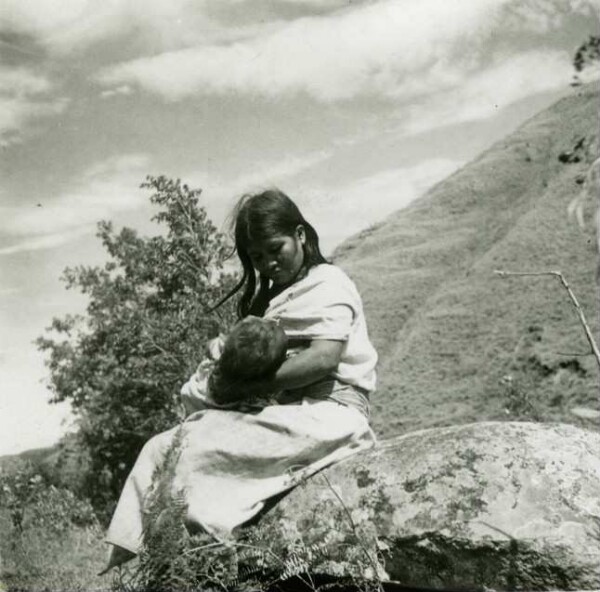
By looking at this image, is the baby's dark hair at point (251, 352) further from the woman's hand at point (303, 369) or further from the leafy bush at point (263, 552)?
the leafy bush at point (263, 552)

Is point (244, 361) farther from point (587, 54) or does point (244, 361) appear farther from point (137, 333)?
point (137, 333)

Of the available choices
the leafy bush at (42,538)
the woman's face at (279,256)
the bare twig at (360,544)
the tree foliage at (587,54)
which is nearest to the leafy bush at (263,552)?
the bare twig at (360,544)

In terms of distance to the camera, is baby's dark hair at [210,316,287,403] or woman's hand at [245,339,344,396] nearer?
baby's dark hair at [210,316,287,403]

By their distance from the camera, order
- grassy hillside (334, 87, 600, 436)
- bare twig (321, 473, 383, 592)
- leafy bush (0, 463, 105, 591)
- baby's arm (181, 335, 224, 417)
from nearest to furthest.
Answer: bare twig (321, 473, 383, 592) → baby's arm (181, 335, 224, 417) → leafy bush (0, 463, 105, 591) → grassy hillside (334, 87, 600, 436)

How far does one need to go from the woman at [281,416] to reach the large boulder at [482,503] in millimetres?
183

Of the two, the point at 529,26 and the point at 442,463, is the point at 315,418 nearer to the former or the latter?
the point at 442,463

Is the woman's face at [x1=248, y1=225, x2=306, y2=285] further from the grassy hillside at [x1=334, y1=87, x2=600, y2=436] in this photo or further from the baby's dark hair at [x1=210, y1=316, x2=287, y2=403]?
the grassy hillside at [x1=334, y1=87, x2=600, y2=436]

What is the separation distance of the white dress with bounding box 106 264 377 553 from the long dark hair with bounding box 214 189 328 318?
357mm

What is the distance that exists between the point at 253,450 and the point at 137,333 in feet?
13.1

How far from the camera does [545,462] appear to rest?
247 centimetres

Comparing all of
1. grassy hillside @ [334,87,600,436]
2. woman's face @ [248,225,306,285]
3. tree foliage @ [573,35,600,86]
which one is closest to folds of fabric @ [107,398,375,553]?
woman's face @ [248,225,306,285]

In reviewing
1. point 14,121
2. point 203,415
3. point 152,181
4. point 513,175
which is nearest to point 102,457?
point 152,181

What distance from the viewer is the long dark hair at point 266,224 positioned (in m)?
3.25

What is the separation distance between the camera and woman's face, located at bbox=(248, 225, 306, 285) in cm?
328
